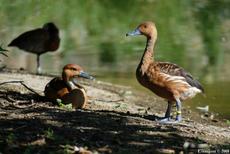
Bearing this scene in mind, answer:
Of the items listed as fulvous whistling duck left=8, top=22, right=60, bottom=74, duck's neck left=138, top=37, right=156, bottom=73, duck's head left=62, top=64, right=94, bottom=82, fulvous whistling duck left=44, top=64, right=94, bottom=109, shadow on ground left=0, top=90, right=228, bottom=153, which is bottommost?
shadow on ground left=0, top=90, right=228, bottom=153

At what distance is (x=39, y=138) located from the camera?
7320 millimetres

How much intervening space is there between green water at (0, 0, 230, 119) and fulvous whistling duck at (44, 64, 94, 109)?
2.90m

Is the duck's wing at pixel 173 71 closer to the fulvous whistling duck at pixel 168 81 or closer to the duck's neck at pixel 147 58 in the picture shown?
the fulvous whistling duck at pixel 168 81

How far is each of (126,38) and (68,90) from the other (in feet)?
35.3

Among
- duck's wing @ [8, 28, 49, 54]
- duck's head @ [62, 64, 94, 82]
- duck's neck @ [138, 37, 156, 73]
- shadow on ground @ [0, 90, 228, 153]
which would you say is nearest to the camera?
shadow on ground @ [0, 90, 228, 153]

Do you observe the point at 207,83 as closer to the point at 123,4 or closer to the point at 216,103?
the point at 216,103

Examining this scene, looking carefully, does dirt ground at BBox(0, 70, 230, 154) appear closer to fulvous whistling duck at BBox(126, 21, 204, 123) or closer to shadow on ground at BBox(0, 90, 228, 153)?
shadow on ground at BBox(0, 90, 228, 153)

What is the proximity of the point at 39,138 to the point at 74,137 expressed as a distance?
0.38 meters

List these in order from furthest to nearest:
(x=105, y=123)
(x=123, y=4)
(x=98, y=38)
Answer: (x=123, y=4)
(x=98, y=38)
(x=105, y=123)

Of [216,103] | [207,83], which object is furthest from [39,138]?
[207,83]

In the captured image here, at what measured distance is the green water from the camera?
15680mm

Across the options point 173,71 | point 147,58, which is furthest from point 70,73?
point 173,71

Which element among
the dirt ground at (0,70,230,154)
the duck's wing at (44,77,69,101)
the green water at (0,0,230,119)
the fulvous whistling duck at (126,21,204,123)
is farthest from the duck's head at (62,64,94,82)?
the green water at (0,0,230,119)

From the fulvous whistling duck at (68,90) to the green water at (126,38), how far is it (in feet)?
9.50
